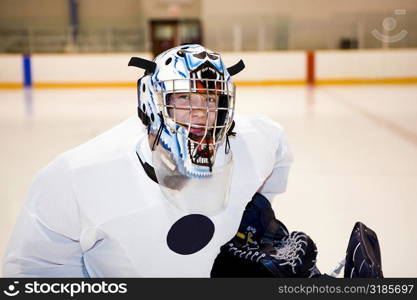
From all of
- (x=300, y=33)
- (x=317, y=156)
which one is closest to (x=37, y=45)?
(x=300, y=33)

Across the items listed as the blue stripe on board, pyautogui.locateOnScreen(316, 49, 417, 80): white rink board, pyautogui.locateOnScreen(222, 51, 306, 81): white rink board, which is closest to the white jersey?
pyautogui.locateOnScreen(222, 51, 306, 81): white rink board

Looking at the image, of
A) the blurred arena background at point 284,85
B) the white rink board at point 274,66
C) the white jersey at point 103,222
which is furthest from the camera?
the white rink board at point 274,66

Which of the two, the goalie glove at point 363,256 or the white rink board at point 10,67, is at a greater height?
the white rink board at point 10,67

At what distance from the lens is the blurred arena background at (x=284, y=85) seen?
3.27m

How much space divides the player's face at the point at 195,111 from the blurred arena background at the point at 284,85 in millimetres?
1179

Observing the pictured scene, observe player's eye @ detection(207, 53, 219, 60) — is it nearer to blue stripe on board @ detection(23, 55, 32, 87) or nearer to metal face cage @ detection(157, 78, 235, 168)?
metal face cage @ detection(157, 78, 235, 168)

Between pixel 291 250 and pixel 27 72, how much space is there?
36.8 ft

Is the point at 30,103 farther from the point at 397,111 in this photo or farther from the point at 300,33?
the point at 300,33

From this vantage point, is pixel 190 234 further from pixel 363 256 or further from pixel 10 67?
pixel 10 67

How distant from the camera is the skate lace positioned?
1.64 m

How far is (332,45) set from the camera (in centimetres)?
1269

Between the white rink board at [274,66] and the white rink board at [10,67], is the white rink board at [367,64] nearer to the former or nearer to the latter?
the white rink board at [274,66]

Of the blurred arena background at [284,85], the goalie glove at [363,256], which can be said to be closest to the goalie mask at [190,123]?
the goalie glove at [363,256]

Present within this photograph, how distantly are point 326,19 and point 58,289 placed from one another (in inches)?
507
